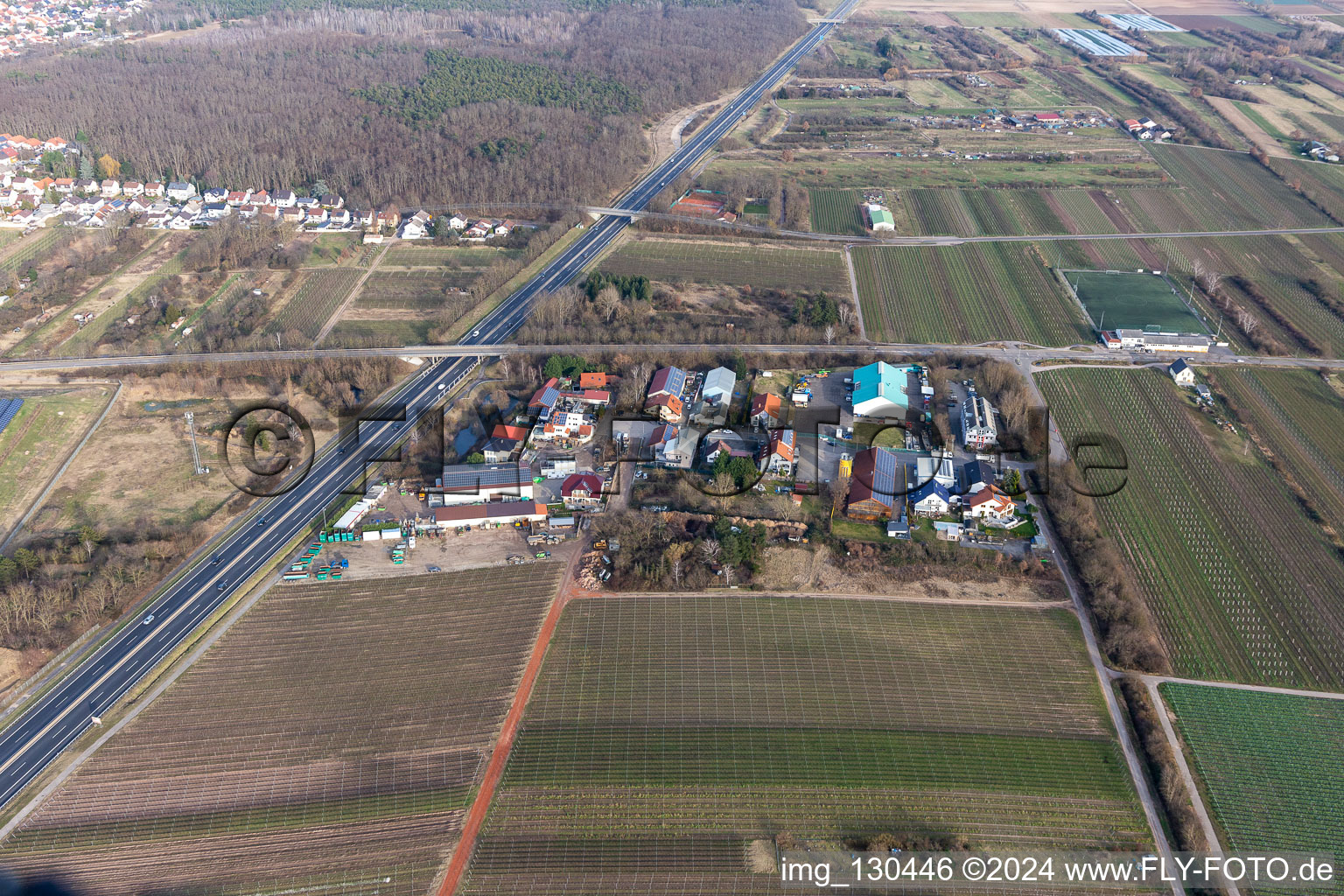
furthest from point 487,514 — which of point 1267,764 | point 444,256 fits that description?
point 444,256

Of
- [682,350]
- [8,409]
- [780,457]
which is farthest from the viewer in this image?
[682,350]

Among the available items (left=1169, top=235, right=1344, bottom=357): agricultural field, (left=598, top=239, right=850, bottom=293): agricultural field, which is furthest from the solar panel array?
(left=1169, top=235, right=1344, bottom=357): agricultural field

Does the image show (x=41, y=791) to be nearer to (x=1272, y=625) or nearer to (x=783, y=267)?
(x=1272, y=625)

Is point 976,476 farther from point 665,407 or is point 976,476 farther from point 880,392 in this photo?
point 665,407

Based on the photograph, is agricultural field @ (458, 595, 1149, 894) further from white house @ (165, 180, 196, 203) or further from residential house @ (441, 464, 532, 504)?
white house @ (165, 180, 196, 203)

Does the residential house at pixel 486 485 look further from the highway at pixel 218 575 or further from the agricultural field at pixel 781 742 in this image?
the agricultural field at pixel 781 742

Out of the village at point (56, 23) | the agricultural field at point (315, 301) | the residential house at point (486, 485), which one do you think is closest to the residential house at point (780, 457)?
the residential house at point (486, 485)
